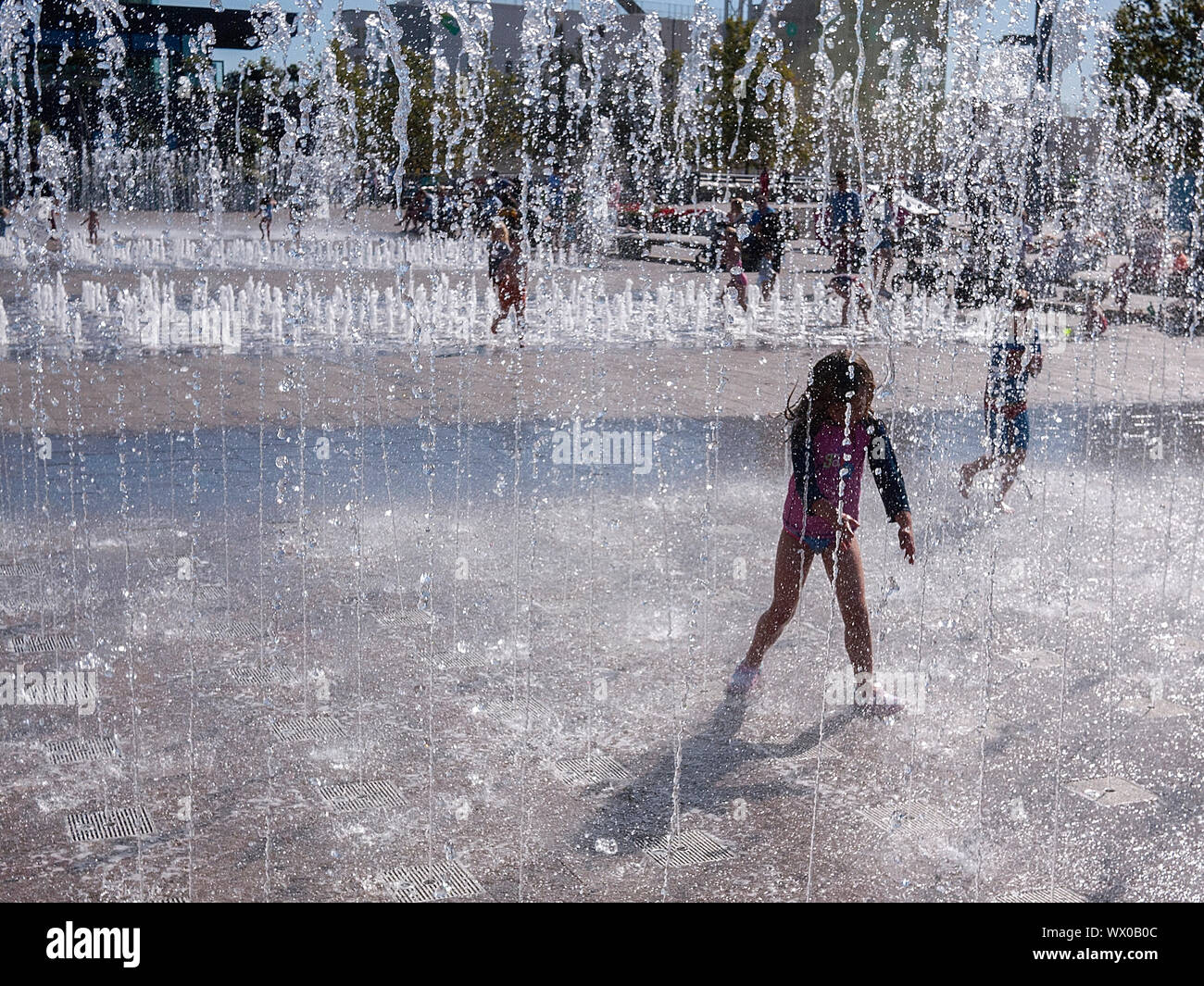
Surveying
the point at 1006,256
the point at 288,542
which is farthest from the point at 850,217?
the point at 288,542

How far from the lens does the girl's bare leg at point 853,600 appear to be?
178 inches

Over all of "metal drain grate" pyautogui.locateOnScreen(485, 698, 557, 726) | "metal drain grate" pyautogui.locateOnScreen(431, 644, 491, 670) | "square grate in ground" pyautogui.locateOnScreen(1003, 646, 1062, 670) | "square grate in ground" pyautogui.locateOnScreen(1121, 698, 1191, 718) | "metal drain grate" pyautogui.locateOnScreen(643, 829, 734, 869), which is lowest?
"metal drain grate" pyautogui.locateOnScreen(643, 829, 734, 869)

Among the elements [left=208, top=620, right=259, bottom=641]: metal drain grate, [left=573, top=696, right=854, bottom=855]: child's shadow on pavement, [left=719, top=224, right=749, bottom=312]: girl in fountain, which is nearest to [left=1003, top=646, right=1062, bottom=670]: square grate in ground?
[left=573, top=696, right=854, bottom=855]: child's shadow on pavement

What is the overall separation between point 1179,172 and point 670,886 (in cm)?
2481

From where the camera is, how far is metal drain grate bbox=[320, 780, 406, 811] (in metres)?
3.84

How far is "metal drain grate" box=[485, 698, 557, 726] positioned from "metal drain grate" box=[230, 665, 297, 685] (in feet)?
2.59

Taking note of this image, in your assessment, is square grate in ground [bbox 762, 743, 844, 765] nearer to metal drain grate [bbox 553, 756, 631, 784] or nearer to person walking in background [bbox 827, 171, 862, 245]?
metal drain grate [bbox 553, 756, 631, 784]

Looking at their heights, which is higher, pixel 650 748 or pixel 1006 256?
pixel 1006 256

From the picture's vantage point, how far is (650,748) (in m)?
4.27

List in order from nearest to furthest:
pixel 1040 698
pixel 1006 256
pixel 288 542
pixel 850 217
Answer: pixel 1040 698 < pixel 288 542 < pixel 850 217 < pixel 1006 256

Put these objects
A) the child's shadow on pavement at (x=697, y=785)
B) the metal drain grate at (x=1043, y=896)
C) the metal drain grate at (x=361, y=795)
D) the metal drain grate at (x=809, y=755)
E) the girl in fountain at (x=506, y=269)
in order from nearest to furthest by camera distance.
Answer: the metal drain grate at (x=1043, y=896) < the child's shadow on pavement at (x=697, y=785) < the metal drain grate at (x=361, y=795) < the metal drain grate at (x=809, y=755) < the girl in fountain at (x=506, y=269)

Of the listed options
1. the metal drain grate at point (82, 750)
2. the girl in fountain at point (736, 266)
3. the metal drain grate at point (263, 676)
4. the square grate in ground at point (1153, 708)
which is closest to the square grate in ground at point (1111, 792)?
the square grate in ground at point (1153, 708)

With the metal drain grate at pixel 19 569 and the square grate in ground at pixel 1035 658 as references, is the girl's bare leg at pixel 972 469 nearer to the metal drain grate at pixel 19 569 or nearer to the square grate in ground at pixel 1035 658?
the square grate in ground at pixel 1035 658

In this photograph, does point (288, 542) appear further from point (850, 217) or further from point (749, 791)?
point (850, 217)
